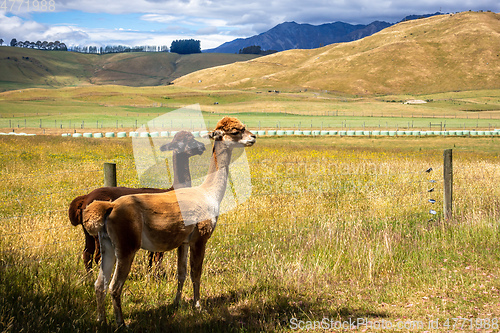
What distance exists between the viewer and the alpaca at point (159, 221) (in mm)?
4168

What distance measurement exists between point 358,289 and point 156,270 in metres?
2.80

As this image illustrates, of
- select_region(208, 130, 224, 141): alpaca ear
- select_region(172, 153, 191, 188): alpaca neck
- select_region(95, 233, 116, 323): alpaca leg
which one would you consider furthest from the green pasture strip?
select_region(95, 233, 116, 323): alpaca leg

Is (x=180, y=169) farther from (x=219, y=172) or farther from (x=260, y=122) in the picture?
(x=260, y=122)

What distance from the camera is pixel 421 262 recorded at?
21.9ft

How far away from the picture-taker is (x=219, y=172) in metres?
5.00

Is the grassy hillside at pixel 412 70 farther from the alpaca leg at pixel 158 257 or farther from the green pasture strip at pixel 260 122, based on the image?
the alpaca leg at pixel 158 257

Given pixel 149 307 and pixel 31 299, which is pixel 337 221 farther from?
pixel 31 299

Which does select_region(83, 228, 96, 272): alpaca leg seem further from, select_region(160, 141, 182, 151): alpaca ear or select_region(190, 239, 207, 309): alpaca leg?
select_region(190, 239, 207, 309): alpaca leg

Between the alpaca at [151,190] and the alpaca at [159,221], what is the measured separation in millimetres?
1141

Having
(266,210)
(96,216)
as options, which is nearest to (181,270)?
(96,216)

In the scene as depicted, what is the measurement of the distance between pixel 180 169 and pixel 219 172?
1436mm

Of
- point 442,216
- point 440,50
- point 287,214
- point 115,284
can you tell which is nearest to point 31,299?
point 115,284

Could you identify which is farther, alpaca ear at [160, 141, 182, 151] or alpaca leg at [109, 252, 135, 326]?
alpaca ear at [160, 141, 182, 151]

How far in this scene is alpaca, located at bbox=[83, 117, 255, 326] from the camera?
417 centimetres
